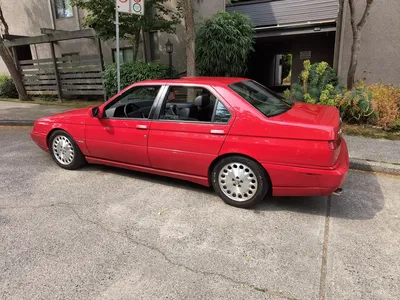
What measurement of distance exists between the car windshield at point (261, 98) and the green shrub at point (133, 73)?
7.29 m

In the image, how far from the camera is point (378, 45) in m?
9.51

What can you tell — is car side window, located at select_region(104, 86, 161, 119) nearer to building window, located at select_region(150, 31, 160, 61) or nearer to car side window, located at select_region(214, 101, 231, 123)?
car side window, located at select_region(214, 101, 231, 123)

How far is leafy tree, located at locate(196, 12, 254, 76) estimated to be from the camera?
10.2 metres

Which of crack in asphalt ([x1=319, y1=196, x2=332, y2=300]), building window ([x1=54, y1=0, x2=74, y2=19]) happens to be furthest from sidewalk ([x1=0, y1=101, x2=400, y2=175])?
building window ([x1=54, y1=0, x2=74, y2=19])

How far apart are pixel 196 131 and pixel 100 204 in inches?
58.3

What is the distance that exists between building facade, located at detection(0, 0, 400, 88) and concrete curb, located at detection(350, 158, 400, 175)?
20.8 feet

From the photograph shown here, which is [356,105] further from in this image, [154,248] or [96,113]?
[154,248]

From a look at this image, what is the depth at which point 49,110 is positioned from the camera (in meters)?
10.0

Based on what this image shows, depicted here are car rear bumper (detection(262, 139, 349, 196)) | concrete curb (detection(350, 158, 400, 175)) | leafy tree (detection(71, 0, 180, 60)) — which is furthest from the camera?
leafy tree (detection(71, 0, 180, 60))

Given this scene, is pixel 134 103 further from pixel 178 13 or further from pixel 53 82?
pixel 53 82

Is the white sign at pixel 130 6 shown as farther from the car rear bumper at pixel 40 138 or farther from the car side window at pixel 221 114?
the car side window at pixel 221 114

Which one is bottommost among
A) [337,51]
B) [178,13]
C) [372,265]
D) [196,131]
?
[372,265]

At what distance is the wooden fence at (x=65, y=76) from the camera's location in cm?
1160

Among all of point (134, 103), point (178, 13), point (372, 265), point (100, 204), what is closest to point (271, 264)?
point (372, 265)
